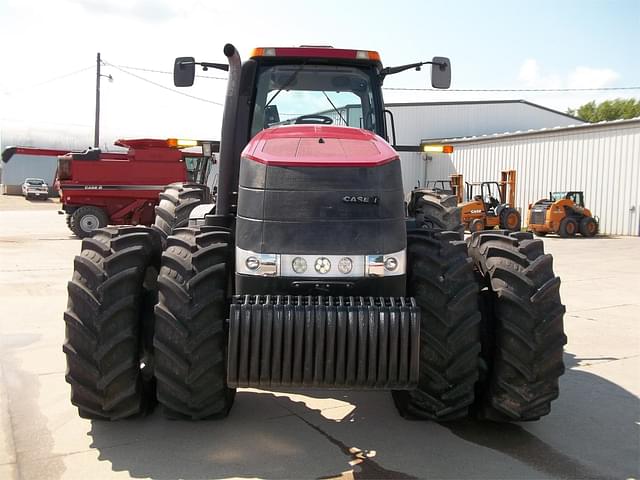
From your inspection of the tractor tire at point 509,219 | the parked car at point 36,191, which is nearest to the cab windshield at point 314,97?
the tractor tire at point 509,219

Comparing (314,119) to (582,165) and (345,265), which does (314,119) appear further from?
(582,165)

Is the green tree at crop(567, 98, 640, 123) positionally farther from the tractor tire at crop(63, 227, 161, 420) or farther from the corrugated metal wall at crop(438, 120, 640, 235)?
the tractor tire at crop(63, 227, 161, 420)

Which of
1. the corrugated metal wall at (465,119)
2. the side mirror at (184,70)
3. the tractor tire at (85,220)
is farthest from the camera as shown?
the corrugated metal wall at (465,119)

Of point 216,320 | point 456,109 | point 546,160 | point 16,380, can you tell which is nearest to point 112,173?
point 16,380

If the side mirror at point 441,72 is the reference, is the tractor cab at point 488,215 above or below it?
below

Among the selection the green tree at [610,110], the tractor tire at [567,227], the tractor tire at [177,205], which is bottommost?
the tractor tire at [567,227]

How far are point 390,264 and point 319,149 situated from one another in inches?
33.5

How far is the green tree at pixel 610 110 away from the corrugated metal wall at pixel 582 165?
118 ft

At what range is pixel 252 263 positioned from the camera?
3674 mm

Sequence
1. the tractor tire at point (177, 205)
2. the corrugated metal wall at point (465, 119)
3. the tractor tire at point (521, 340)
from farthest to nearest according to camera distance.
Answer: the corrugated metal wall at point (465, 119), the tractor tire at point (177, 205), the tractor tire at point (521, 340)

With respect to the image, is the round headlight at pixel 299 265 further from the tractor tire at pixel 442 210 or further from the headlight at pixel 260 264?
the tractor tire at pixel 442 210

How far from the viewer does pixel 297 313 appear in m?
3.44

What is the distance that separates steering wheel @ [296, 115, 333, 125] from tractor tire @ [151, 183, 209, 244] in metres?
1.58

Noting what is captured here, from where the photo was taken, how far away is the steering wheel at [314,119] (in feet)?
16.5
